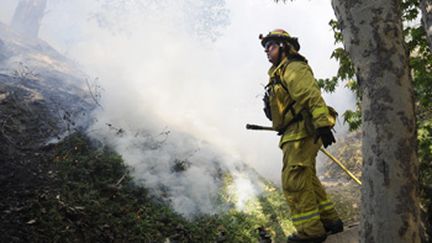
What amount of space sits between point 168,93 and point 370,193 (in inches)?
444

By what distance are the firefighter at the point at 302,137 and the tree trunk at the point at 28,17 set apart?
961 inches

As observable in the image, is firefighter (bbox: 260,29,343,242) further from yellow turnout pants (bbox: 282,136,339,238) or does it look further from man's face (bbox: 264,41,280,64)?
man's face (bbox: 264,41,280,64)

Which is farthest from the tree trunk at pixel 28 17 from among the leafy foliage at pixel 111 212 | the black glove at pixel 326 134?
the black glove at pixel 326 134

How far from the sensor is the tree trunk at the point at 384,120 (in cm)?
179

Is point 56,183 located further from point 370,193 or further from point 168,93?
point 168,93

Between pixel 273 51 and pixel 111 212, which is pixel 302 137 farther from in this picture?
pixel 111 212

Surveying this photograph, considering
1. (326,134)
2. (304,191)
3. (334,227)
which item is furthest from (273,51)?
(334,227)

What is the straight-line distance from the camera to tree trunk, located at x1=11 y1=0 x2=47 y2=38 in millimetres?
23609

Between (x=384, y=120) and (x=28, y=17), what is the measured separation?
27155 millimetres

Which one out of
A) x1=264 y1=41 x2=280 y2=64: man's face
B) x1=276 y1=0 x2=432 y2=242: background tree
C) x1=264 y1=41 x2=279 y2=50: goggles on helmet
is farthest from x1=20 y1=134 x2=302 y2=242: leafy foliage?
x1=276 y1=0 x2=432 y2=242: background tree

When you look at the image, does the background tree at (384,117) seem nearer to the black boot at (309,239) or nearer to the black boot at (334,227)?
the black boot at (309,239)

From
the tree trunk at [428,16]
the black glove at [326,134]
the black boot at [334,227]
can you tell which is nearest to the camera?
the black glove at [326,134]

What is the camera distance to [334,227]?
3389mm

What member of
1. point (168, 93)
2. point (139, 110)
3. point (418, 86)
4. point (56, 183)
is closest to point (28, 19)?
point (168, 93)
